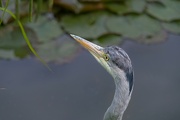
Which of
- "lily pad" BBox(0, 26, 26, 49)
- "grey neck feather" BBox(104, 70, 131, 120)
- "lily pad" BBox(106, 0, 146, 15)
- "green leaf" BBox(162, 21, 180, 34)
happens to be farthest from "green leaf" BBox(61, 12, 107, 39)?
"grey neck feather" BBox(104, 70, 131, 120)

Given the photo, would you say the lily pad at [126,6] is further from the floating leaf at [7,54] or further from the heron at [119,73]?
the heron at [119,73]

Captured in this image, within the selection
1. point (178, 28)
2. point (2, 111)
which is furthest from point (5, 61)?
point (178, 28)

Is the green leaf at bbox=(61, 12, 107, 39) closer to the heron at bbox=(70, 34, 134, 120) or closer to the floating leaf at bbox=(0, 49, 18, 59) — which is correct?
the floating leaf at bbox=(0, 49, 18, 59)

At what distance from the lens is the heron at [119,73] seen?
1696mm

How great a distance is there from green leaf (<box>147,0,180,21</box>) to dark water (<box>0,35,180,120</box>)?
1.18ft

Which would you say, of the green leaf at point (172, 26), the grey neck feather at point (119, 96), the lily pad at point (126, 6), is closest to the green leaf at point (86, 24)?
the lily pad at point (126, 6)

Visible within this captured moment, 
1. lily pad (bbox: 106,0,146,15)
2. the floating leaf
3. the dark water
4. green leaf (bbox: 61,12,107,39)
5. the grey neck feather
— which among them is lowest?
the dark water

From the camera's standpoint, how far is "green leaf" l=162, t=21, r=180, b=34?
10.1ft

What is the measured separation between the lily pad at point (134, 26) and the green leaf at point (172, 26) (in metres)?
0.05

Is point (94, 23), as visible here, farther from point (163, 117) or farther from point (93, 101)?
point (163, 117)

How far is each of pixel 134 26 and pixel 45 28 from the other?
2.02 feet

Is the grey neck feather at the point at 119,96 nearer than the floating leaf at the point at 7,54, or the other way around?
the grey neck feather at the point at 119,96

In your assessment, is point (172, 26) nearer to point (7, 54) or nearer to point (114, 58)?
point (7, 54)

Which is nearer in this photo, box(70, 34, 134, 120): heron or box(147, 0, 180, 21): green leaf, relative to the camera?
box(70, 34, 134, 120): heron
